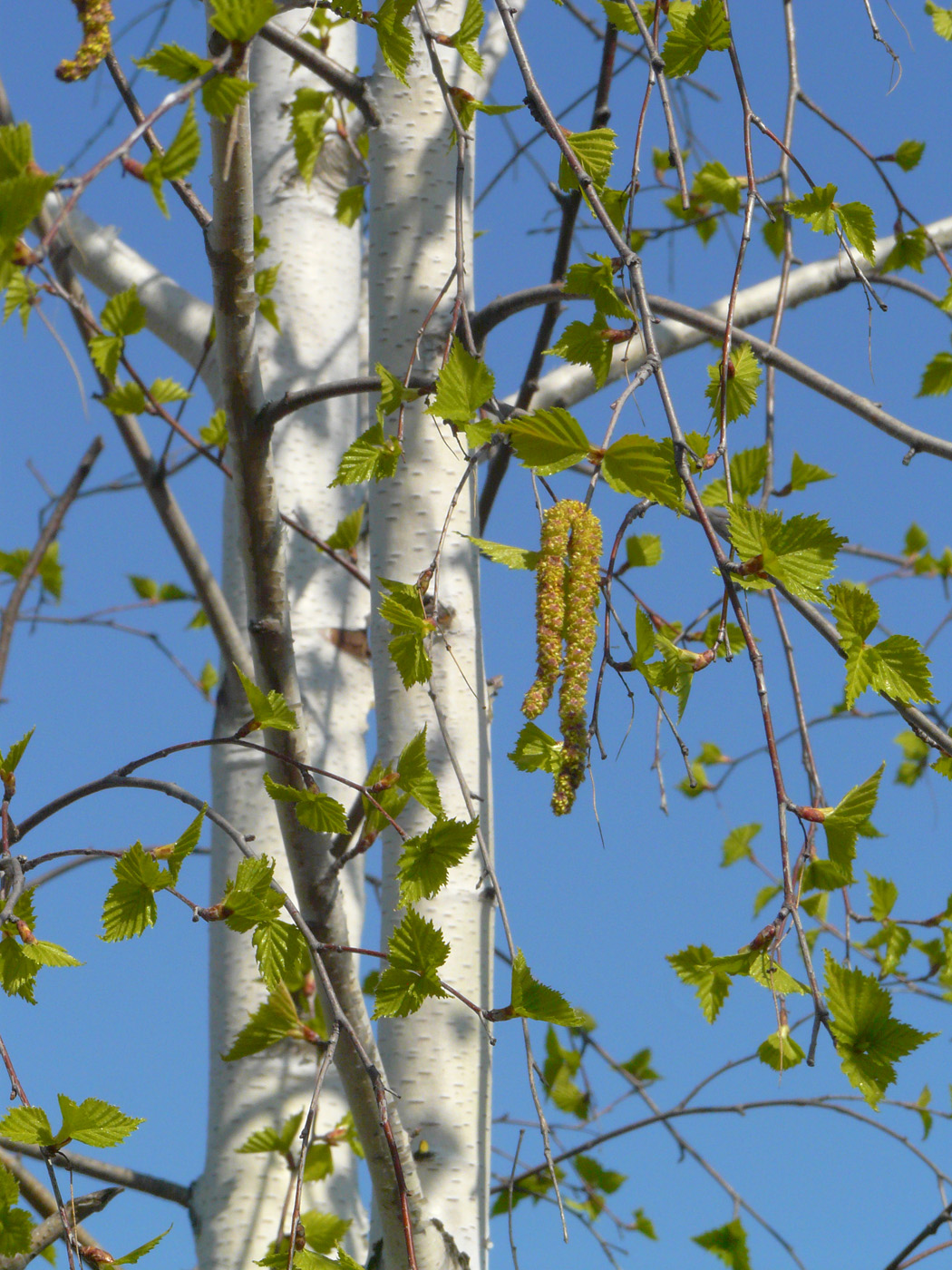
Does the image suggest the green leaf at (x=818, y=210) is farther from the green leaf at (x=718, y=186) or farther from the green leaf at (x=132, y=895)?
the green leaf at (x=132, y=895)

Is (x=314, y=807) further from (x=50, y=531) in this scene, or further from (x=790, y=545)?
(x=50, y=531)

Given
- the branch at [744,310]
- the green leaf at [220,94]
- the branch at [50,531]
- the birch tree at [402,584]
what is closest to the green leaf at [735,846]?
the birch tree at [402,584]

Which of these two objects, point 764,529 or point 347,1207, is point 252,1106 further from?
point 764,529

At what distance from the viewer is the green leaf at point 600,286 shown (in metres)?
1.01

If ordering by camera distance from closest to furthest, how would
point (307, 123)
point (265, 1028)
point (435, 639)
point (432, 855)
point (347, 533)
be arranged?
point (432, 855) → point (265, 1028) → point (435, 639) → point (347, 533) → point (307, 123)

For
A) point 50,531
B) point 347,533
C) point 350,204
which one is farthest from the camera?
point 350,204

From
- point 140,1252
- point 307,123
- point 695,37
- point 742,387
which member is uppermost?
point 307,123

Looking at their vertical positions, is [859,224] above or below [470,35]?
below

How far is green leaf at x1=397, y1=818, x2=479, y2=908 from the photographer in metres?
1.00

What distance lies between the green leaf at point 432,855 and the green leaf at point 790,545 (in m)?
0.34

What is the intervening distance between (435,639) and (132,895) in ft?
2.05

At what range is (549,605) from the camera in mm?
917

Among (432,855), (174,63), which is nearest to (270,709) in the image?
(432,855)

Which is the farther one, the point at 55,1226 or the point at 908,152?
the point at 908,152
